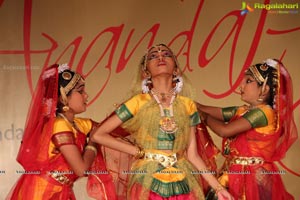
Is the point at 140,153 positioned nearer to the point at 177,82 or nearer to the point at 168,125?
the point at 168,125

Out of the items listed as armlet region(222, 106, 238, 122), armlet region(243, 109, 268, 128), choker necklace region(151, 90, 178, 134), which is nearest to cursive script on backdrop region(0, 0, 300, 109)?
armlet region(222, 106, 238, 122)

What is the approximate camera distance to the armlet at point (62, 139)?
2.26 m

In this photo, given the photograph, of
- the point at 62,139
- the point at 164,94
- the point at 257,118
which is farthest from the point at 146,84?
the point at 257,118

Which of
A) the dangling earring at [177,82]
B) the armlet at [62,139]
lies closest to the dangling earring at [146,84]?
the dangling earring at [177,82]

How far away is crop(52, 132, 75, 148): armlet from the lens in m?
2.26

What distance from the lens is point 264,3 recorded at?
3.34 m

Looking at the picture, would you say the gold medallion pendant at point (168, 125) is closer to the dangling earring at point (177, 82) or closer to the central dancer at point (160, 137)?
the central dancer at point (160, 137)

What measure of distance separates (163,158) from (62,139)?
0.48 meters

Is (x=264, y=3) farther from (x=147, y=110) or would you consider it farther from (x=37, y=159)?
(x=37, y=159)

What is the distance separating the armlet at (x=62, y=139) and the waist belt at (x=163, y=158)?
368 mm

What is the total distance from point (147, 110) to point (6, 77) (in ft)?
4.50

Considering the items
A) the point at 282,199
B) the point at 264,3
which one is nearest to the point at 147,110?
the point at 282,199

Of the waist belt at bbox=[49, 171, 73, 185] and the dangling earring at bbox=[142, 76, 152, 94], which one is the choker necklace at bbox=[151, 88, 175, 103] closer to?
the dangling earring at bbox=[142, 76, 152, 94]

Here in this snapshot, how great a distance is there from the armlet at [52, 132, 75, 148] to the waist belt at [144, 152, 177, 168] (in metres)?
0.37
